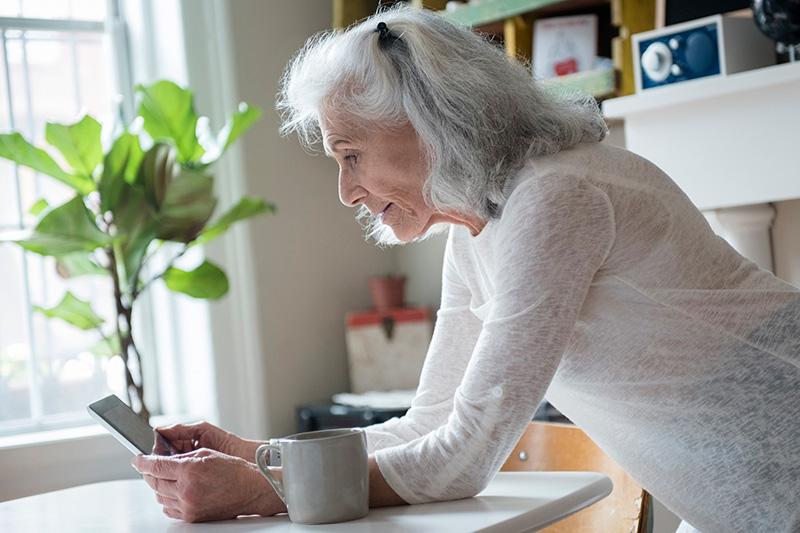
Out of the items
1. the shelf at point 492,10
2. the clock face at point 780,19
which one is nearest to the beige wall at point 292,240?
the shelf at point 492,10

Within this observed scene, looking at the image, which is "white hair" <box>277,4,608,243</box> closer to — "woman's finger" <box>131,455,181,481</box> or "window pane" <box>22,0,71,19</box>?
"woman's finger" <box>131,455,181,481</box>

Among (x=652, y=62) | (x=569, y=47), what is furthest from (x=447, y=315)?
(x=569, y=47)

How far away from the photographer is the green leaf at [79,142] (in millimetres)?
2482

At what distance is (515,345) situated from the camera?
114 cm

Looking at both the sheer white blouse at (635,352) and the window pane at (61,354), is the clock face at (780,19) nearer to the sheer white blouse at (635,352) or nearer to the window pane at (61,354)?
the sheer white blouse at (635,352)

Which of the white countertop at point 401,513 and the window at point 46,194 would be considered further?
the window at point 46,194

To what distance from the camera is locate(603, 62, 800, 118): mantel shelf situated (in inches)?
77.6

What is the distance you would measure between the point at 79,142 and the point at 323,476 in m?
1.64

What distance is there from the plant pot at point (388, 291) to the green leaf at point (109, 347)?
0.76 meters

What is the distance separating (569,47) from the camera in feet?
8.48

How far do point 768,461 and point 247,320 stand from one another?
2032 millimetres

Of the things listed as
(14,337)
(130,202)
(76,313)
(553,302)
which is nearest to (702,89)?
(553,302)

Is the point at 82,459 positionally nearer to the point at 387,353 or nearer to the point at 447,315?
the point at 387,353

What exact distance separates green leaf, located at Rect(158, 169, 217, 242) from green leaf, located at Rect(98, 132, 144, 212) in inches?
4.0
